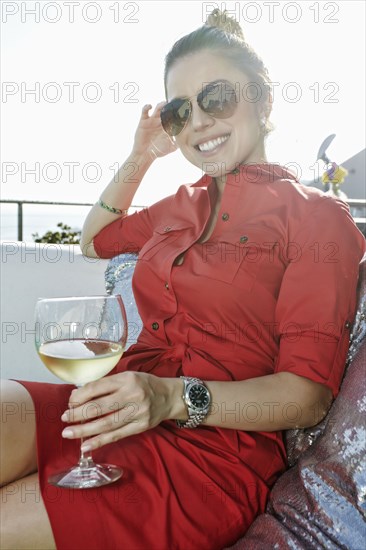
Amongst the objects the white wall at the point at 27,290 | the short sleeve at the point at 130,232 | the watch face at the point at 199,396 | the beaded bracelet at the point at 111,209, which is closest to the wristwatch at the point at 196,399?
the watch face at the point at 199,396

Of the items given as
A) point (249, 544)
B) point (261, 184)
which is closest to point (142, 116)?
point (261, 184)

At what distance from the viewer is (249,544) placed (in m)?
1.11

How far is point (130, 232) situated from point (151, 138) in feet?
1.06

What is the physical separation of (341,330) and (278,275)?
232mm

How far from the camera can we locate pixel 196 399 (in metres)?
1.20

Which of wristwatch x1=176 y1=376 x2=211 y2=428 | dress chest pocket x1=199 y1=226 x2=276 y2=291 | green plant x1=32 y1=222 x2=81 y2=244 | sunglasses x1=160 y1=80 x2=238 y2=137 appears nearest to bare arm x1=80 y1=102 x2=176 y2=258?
sunglasses x1=160 y1=80 x2=238 y2=137

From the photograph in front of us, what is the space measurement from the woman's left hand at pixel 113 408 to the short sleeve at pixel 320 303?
33 cm

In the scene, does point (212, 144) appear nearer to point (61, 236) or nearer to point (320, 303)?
point (320, 303)

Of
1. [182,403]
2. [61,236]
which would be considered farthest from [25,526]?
[61,236]

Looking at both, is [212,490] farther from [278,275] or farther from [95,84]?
[95,84]

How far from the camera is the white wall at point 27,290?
Answer: 233 centimetres

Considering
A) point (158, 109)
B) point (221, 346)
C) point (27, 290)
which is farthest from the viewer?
point (27, 290)

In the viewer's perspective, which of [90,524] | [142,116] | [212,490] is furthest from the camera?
[142,116]

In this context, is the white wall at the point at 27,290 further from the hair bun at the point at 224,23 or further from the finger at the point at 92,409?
the finger at the point at 92,409
